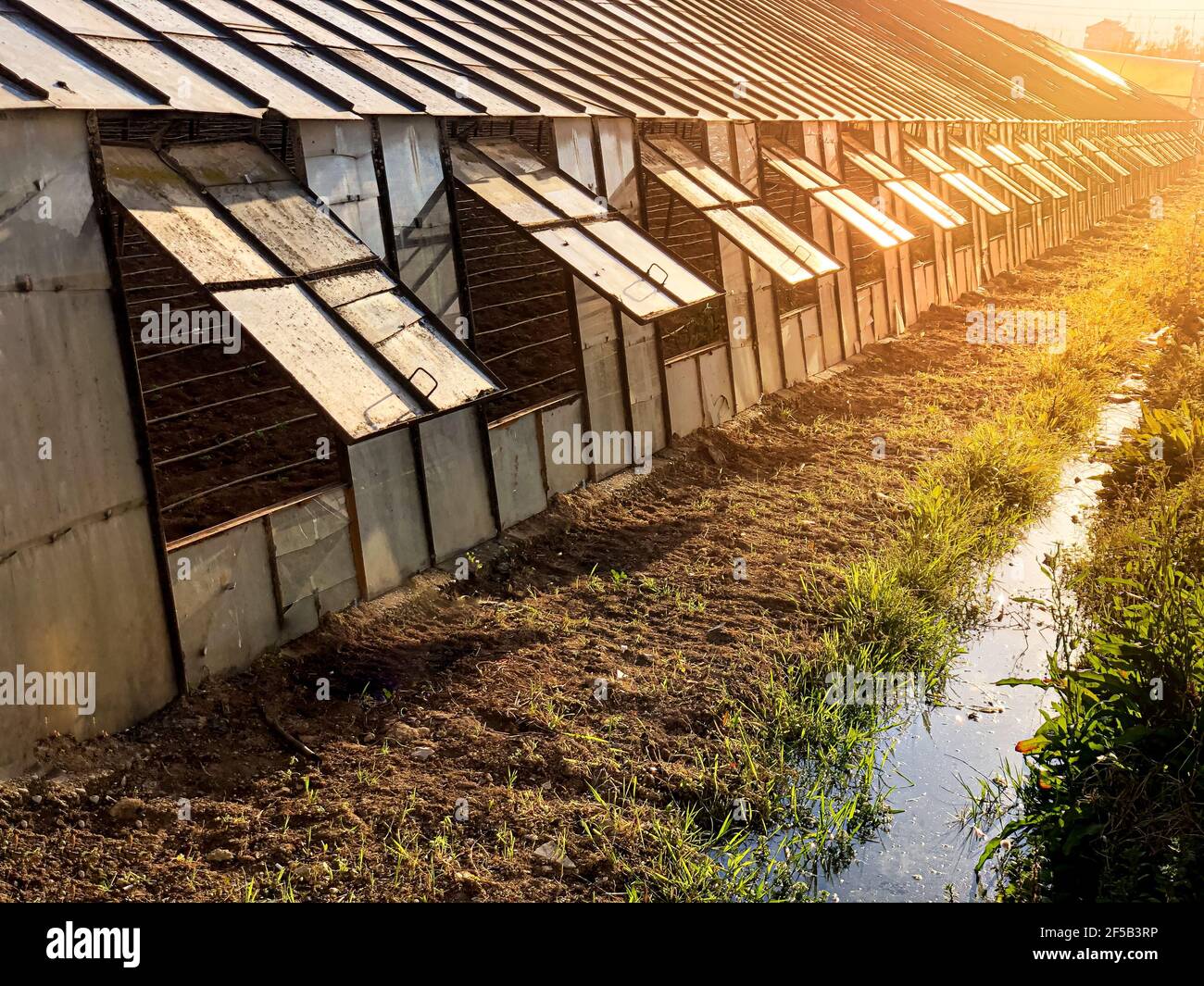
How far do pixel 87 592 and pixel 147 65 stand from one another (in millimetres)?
3455

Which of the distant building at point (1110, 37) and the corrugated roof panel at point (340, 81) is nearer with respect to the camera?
the corrugated roof panel at point (340, 81)

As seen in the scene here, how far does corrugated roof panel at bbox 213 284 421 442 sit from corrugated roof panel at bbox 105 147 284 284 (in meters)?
0.17

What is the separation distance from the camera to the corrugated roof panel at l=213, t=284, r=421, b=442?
682 cm

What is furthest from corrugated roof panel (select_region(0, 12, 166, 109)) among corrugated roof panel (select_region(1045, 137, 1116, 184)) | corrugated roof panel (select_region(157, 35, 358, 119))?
corrugated roof panel (select_region(1045, 137, 1116, 184))

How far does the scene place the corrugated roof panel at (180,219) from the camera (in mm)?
6801

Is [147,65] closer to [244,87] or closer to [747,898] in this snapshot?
[244,87]

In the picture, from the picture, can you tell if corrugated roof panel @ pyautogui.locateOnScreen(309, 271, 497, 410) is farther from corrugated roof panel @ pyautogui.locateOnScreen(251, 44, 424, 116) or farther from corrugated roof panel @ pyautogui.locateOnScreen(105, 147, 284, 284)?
corrugated roof panel @ pyautogui.locateOnScreen(251, 44, 424, 116)

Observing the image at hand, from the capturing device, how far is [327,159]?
8492 millimetres

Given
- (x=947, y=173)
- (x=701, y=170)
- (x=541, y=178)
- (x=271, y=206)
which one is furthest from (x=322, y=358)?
(x=947, y=173)

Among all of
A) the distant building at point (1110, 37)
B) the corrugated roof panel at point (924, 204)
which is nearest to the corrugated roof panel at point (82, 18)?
the corrugated roof panel at point (924, 204)

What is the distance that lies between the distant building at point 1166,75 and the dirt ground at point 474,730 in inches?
3938

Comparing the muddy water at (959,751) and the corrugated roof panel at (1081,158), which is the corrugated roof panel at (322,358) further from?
the corrugated roof panel at (1081,158)

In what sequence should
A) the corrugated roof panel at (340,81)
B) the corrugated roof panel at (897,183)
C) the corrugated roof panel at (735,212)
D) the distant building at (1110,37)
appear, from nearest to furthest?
the corrugated roof panel at (340,81) → the corrugated roof panel at (735,212) → the corrugated roof panel at (897,183) → the distant building at (1110,37)
